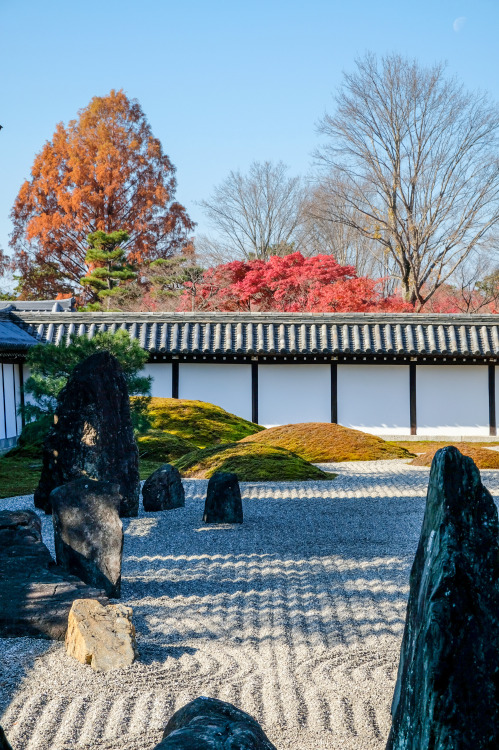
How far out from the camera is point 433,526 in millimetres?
2467

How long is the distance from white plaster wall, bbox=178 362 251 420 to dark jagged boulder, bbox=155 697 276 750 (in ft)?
50.5

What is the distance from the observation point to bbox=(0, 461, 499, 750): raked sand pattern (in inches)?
134

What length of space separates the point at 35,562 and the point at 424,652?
148 inches

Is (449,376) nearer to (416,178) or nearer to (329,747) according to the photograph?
(416,178)

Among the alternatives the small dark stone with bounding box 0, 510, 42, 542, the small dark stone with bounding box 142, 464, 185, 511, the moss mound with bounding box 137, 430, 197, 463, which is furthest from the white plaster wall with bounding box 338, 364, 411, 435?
the small dark stone with bounding box 0, 510, 42, 542

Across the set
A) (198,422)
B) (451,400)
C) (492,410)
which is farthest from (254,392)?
(492,410)

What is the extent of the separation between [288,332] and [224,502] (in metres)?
10.7

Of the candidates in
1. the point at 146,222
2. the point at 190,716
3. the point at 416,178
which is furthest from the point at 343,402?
the point at 146,222

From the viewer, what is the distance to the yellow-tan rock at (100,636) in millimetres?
4020

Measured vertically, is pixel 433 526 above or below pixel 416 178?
below

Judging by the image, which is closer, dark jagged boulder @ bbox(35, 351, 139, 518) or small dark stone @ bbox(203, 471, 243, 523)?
small dark stone @ bbox(203, 471, 243, 523)

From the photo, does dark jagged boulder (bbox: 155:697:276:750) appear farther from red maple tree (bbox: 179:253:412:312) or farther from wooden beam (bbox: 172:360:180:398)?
red maple tree (bbox: 179:253:412:312)

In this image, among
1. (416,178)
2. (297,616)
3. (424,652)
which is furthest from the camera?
(416,178)

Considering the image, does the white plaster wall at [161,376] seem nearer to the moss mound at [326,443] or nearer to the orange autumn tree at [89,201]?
the moss mound at [326,443]
